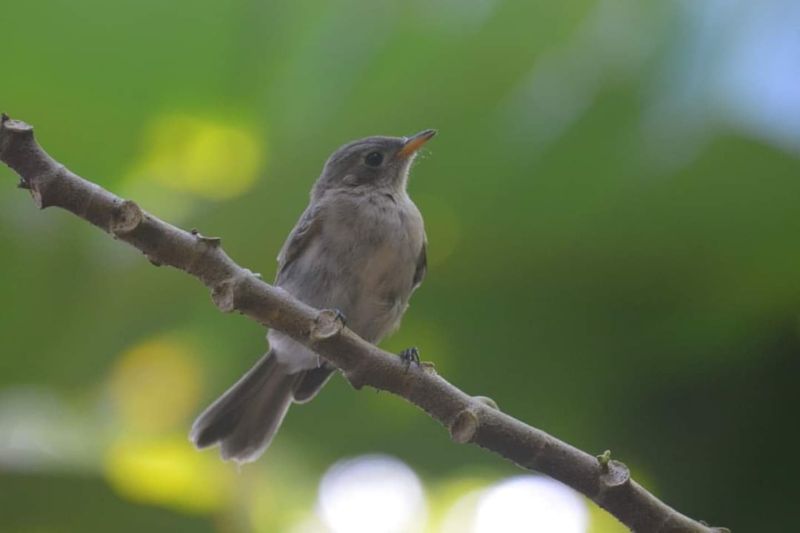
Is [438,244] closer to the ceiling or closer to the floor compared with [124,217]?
closer to the ceiling

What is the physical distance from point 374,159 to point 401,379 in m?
1.03

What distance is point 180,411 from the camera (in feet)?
5.75

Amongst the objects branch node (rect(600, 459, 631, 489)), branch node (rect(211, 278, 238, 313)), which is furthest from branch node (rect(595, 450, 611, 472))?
branch node (rect(211, 278, 238, 313))

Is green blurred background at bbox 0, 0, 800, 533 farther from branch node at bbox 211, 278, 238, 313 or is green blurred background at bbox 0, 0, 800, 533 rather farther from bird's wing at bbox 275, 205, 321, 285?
branch node at bbox 211, 278, 238, 313

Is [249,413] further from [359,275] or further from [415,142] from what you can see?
[415,142]

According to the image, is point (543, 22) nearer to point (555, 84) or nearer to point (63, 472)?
point (555, 84)

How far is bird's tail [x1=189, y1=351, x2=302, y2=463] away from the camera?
1.69 meters

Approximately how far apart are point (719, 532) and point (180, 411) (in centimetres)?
100

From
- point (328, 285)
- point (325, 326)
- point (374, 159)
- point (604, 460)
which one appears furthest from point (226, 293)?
point (374, 159)

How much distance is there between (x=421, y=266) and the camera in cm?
179

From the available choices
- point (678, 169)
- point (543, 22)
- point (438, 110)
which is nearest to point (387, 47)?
point (438, 110)

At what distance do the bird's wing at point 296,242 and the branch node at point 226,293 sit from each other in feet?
2.46

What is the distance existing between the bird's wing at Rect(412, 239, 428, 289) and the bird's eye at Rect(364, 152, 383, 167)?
0.30 metres

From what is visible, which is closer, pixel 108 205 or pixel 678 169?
pixel 108 205
